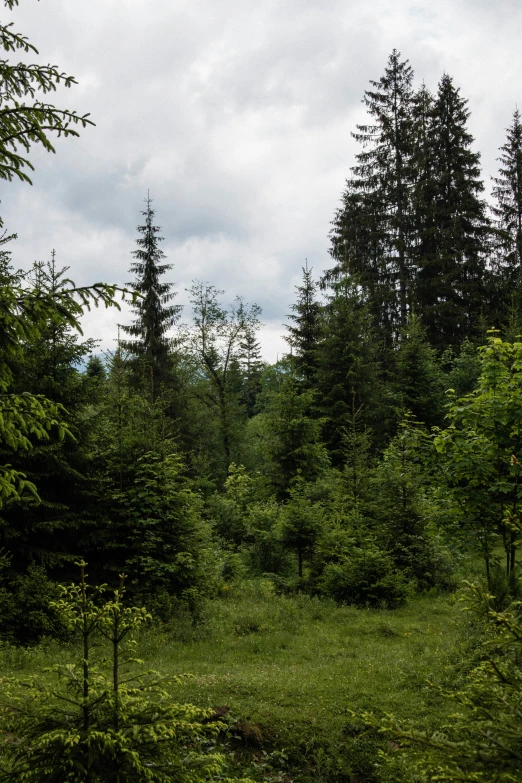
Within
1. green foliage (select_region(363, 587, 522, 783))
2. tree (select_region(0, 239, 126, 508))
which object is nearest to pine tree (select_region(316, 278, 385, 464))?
tree (select_region(0, 239, 126, 508))

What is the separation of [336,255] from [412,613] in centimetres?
2879

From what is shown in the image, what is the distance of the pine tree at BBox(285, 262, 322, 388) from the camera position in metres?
27.3

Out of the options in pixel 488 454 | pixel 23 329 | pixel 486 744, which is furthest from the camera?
pixel 488 454

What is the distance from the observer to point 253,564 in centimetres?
1583

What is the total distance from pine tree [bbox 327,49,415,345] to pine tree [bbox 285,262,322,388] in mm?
4480

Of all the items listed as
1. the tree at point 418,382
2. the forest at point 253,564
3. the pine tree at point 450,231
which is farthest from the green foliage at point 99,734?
the pine tree at point 450,231

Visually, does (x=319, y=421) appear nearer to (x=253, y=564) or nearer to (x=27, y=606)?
(x=253, y=564)

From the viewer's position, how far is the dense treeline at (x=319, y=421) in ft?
29.8

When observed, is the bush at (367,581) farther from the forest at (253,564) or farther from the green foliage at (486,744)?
the green foliage at (486,744)

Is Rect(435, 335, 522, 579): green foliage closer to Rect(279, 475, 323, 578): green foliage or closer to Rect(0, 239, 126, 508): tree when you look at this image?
Rect(279, 475, 323, 578): green foliage

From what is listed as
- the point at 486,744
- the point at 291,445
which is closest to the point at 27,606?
the point at 486,744

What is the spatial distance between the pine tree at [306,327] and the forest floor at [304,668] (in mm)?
16179

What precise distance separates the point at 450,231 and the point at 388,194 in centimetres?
461

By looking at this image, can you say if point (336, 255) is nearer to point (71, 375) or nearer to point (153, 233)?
point (153, 233)
